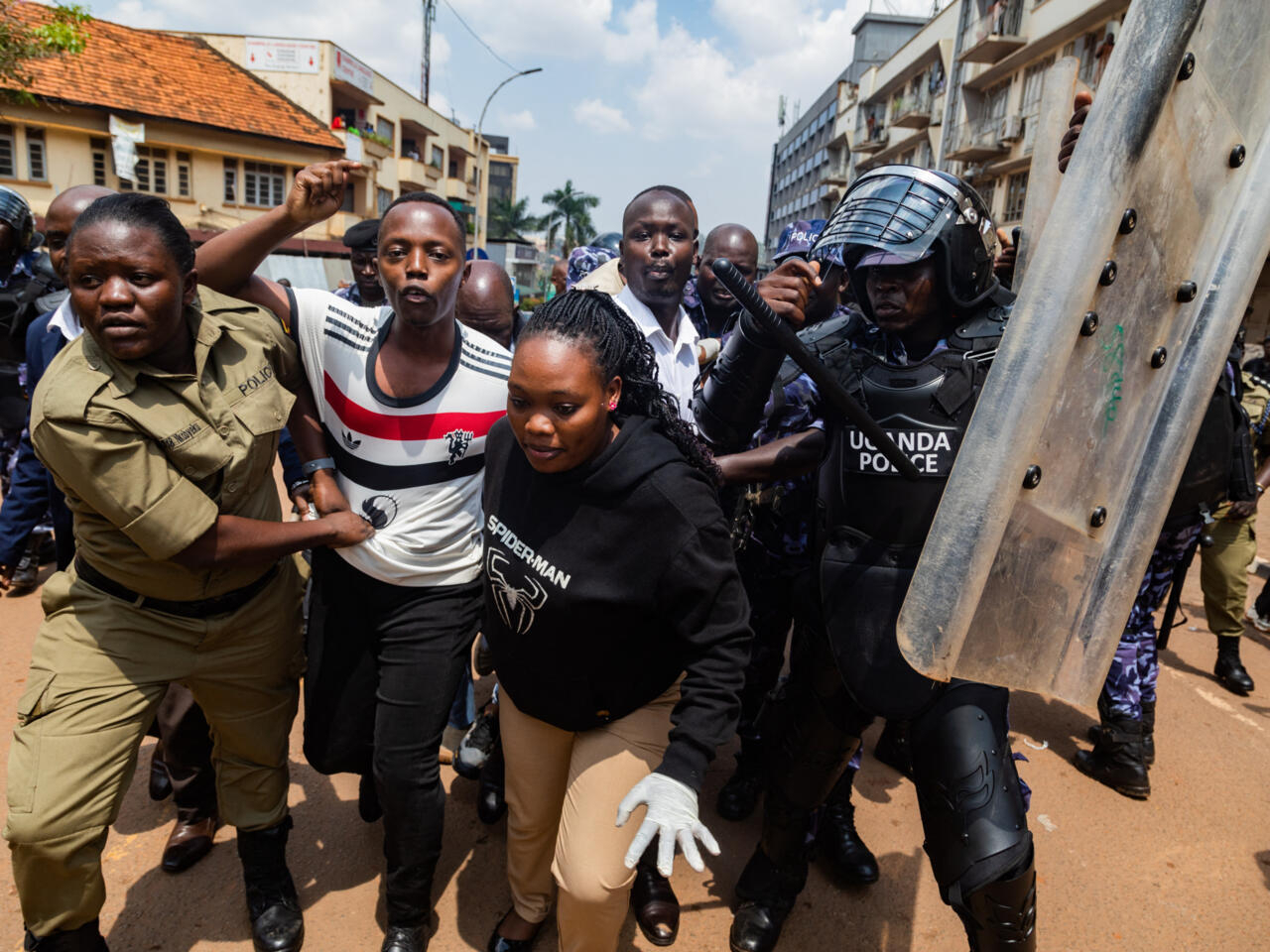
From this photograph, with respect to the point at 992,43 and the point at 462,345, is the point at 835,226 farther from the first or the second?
the point at 992,43

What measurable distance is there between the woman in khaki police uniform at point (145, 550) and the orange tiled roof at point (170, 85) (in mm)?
22878

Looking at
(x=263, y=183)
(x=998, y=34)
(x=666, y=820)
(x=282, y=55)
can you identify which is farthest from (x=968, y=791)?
(x=282, y=55)

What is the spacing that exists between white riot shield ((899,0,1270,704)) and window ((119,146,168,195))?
25318 mm

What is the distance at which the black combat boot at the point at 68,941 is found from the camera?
6.18ft

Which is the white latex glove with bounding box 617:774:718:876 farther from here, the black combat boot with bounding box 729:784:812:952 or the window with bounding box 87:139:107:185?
the window with bounding box 87:139:107:185

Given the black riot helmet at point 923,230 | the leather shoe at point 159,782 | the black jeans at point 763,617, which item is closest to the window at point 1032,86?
the black jeans at point 763,617

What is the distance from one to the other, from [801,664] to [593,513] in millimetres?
928

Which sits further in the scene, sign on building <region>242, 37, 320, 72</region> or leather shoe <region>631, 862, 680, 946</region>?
sign on building <region>242, 37, 320, 72</region>

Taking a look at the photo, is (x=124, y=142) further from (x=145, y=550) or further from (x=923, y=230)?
(x=923, y=230)

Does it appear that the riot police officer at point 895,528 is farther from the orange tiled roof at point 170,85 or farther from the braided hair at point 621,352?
the orange tiled roof at point 170,85

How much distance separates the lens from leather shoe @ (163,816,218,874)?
8.32 ft

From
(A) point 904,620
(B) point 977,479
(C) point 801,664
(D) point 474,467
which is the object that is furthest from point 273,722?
(B) point 977,479

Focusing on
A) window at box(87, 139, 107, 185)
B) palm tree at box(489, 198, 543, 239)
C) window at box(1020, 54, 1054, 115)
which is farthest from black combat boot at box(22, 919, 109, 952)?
palm tree at box(489, 198, 543, 239)

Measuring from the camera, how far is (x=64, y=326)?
3.02 metres
